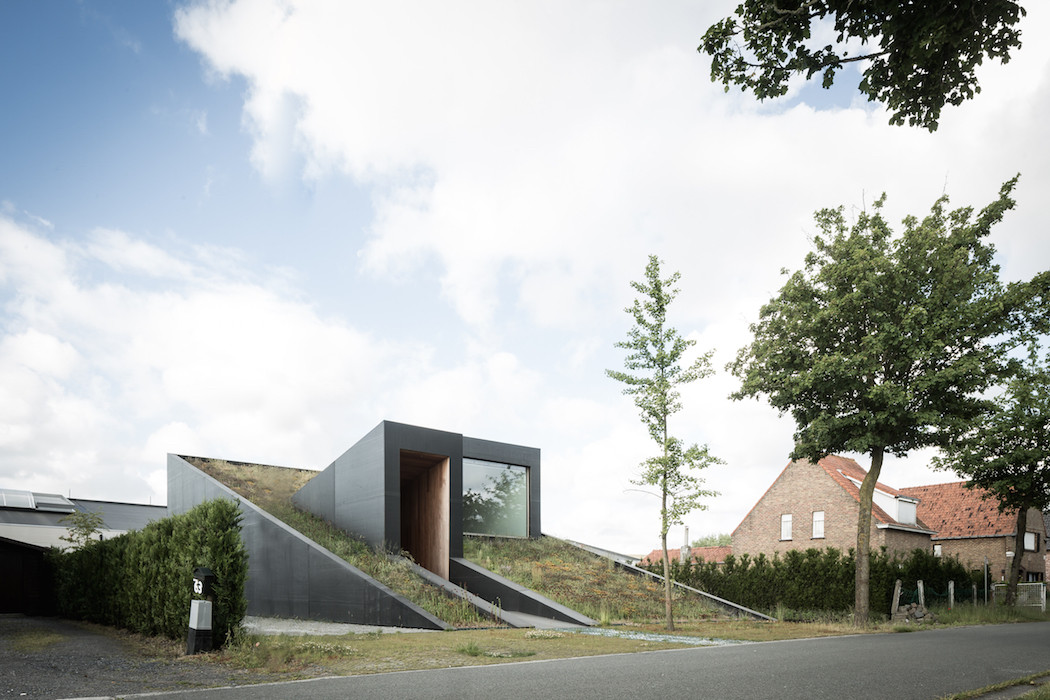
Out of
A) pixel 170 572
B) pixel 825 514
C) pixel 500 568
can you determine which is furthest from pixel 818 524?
pixel 170 572

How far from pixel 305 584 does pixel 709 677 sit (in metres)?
12.7

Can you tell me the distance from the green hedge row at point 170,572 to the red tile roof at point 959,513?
4111cm

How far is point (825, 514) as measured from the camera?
3634 centimetres

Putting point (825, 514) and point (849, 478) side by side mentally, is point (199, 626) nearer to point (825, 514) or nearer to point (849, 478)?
point (825, 514)

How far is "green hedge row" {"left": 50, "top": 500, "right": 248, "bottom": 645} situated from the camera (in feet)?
36.6

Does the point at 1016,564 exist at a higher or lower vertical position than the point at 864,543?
lower

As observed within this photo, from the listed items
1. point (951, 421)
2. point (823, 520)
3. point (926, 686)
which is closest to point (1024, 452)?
point (951, 421)

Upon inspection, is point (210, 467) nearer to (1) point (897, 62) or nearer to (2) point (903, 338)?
(2) point (903, 338)

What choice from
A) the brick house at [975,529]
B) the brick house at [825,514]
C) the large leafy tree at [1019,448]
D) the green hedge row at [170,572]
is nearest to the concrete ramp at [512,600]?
the green hedge row at [170,572]

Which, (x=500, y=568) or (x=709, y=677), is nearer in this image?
(x=709, y=677)

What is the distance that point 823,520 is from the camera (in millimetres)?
36375

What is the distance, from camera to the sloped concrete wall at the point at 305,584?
1557 cm

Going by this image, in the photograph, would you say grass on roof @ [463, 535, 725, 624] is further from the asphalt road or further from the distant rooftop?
the distant rooftop

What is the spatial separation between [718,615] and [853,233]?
11.7 metres
